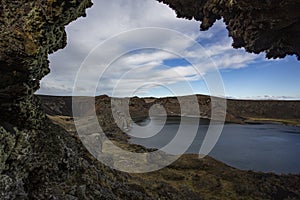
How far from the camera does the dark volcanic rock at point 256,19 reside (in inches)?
334

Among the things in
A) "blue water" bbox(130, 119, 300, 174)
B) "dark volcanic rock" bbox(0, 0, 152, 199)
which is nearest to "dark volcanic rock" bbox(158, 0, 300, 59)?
"blue water" bbox(130, 119, 300, 174)

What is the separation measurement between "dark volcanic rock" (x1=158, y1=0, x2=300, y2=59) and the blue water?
248 inches

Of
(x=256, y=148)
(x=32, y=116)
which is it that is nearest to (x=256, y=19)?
(x=32, y=116)

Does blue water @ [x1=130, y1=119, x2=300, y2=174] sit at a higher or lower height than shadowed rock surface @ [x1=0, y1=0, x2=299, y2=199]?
lower

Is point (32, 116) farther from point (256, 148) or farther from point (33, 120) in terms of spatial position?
point (256, 148)

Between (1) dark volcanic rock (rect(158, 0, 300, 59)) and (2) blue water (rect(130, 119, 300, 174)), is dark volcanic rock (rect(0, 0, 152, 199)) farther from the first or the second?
(2) blue water (rect(130, 119, 300, 174))

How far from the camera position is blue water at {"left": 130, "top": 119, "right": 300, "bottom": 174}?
49.0ft

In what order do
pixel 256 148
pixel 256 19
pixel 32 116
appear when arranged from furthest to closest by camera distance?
1. pixel 256 148
2. pixel 256 19
3. pixel 32 116

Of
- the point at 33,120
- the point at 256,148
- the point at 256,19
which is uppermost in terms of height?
the point at 256,19

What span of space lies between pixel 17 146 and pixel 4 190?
0.69 meters

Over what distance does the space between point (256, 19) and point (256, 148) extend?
13.2m

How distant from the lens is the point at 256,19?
9.48 m

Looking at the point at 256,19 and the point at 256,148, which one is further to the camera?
the point at 256,148

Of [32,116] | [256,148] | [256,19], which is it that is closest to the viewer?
[32,116]
